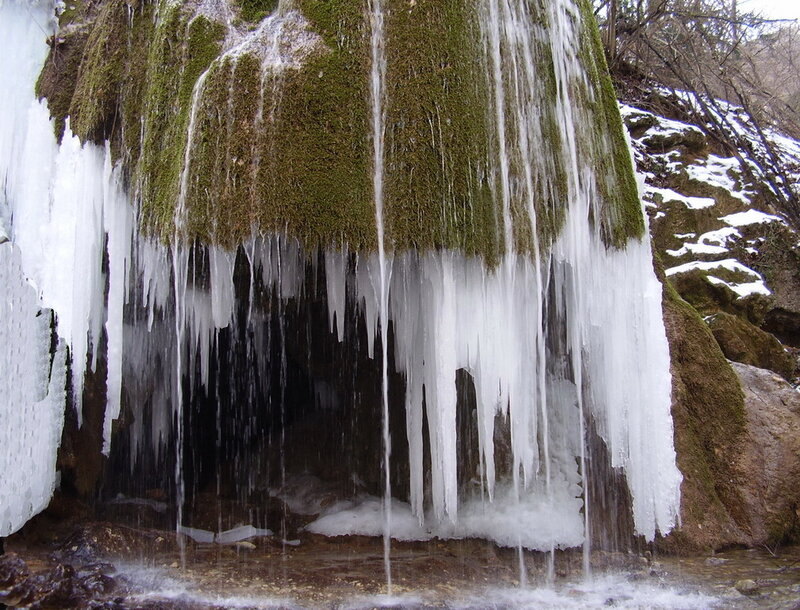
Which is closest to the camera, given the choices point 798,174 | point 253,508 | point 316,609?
point 316,609

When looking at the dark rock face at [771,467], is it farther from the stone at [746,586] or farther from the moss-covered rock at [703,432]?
the stone at [746,586]

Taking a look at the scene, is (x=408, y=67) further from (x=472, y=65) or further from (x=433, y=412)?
(x=433, y=412)

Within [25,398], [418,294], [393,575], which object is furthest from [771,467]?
[25,398]

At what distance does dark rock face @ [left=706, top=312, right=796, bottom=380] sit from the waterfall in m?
2.17

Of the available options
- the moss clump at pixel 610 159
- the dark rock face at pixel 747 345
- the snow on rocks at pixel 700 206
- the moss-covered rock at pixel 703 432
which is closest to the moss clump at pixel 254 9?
the moss clump at pixel 610 159

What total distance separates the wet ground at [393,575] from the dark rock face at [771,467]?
0.55 feet

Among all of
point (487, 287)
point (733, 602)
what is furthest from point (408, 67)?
point (733, 602)

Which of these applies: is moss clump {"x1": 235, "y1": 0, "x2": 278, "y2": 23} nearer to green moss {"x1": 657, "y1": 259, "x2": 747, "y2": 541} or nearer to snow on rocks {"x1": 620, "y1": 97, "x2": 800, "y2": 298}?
green moss {"x1": 657, "y1": 259, "x2": 747, "y2": 541}

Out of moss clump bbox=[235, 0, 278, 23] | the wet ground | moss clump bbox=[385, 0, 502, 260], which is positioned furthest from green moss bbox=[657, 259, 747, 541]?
moss clump bbox=[235, 0, 278, 23]

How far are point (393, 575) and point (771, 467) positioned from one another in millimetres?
2900

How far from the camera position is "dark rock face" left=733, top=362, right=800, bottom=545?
15.1 ft

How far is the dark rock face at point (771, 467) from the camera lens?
181 inches

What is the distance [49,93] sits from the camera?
4797mm

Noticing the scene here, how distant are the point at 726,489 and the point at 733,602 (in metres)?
1.27
